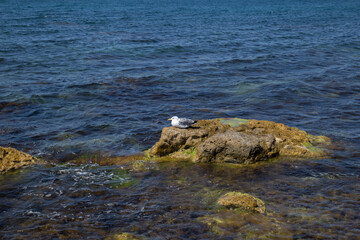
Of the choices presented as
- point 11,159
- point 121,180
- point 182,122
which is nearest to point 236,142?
point 182,122

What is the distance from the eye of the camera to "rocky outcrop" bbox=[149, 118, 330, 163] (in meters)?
10.9

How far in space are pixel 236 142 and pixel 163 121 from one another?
4924 mm

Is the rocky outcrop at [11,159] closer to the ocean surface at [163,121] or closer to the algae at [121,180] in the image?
the ocean surface at [163,121]

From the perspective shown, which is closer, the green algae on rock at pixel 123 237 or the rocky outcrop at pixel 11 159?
the green algae on rock at pixel 123 237

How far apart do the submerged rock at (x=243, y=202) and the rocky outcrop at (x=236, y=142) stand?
86.1 inches

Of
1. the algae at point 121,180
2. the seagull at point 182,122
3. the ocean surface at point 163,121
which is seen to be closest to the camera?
the ocean surface at point 163,121

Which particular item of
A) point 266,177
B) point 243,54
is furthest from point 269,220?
point 243,54

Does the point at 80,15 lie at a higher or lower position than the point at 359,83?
higher

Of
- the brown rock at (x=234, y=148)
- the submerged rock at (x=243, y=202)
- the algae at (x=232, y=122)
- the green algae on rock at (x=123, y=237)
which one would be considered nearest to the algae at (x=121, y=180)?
the brown rock at (x=234, y=148)

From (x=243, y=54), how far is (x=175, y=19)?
24702mm

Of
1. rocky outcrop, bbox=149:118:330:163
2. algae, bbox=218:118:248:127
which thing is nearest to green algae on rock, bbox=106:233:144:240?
rocky outcrop, bbox=149:118:330:163

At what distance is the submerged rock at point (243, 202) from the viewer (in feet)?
28.3

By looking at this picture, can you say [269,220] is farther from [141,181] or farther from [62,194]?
[62,194]

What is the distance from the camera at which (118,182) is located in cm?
1034
